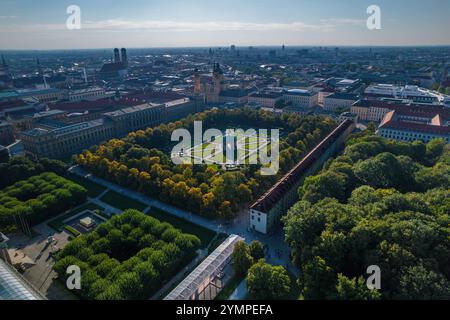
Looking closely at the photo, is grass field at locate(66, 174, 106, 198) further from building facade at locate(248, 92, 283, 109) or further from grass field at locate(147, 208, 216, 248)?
building facade at locate(248, 92, 283, 109)

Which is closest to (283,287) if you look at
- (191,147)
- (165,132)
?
(191,147)

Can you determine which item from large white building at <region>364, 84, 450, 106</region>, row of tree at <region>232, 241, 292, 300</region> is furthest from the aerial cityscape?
large white building at <region>364, 84, 450, 106</region>

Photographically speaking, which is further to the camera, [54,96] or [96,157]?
[54,96]

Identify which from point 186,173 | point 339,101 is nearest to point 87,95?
point 186,173
